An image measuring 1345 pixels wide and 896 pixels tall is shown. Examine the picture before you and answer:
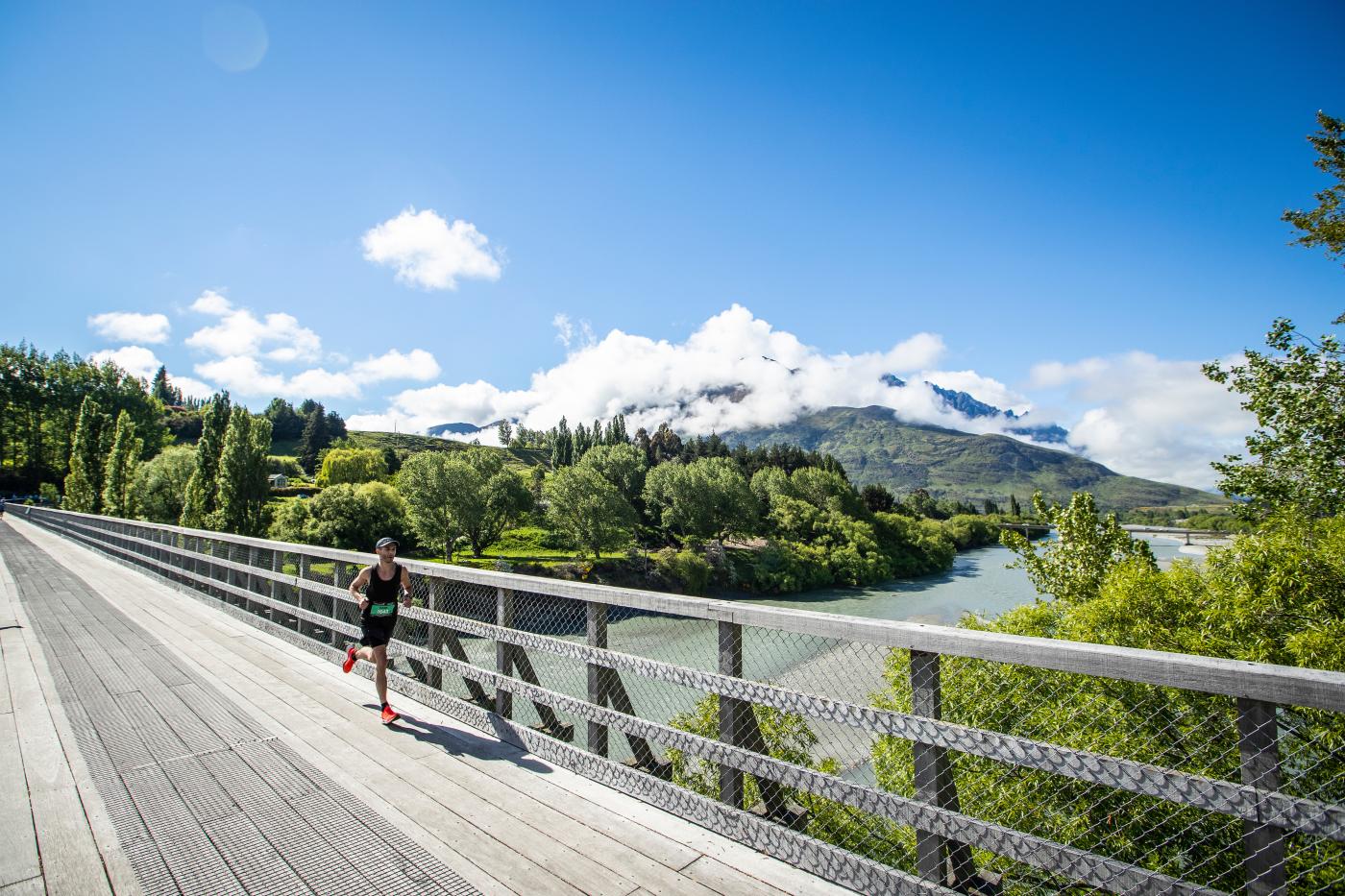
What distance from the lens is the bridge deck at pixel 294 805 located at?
304 cm

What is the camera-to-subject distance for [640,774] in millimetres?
3818

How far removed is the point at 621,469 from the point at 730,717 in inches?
2875

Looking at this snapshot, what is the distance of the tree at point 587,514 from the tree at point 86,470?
102 ft

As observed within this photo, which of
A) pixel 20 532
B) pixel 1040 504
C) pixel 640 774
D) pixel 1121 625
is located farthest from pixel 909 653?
pixel 20 532

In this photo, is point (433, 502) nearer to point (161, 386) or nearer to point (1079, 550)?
point (1079, 550)

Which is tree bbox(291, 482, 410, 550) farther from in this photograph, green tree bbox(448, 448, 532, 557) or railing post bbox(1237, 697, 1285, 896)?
railing post bbox(1237, 697, 1285, 896)

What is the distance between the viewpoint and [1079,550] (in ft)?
76.3

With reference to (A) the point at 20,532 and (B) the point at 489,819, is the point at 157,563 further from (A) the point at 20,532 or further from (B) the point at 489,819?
(A) the point at 20,532

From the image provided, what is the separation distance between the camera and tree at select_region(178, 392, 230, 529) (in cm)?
3203

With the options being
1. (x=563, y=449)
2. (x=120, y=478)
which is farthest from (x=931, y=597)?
(x=563, y=449)

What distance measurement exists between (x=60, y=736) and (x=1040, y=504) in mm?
28956

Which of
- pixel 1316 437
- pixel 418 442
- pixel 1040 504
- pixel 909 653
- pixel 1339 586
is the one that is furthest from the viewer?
pixel 418 442

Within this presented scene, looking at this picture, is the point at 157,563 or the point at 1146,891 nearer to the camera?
the point at 1146,891

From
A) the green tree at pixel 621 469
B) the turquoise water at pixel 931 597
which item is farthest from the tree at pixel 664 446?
the turquoise water at pixel 931 597
